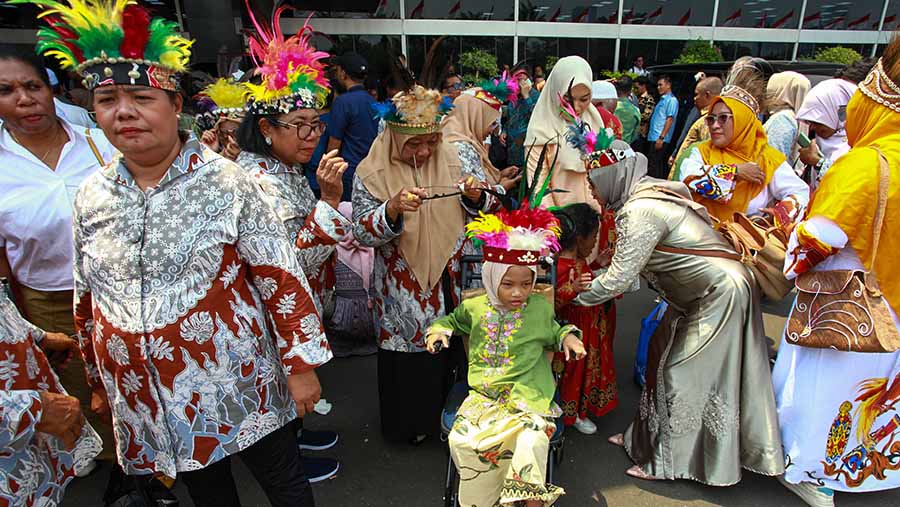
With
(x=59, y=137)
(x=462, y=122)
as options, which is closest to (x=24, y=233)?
(x=59, y=137)

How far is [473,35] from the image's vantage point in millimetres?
18719

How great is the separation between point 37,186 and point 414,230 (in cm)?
174

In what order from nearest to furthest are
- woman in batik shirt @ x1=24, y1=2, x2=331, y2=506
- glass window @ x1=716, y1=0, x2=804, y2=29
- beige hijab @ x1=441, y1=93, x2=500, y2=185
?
woman in batik shirt @ x1=24, y1=2, x2=331, y2=506, beige hijab @ x1=441, y1=93, x2=500, y2=185, glass window @ x1=716, y1=0, x2=804, y2=29

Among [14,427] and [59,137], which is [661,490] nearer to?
[14,427]

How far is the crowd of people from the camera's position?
1616mm

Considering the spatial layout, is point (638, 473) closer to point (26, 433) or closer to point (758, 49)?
point (26, 433)

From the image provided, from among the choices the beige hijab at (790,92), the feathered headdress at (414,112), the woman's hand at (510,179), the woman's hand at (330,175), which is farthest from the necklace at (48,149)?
the beige hijab at (790,92)

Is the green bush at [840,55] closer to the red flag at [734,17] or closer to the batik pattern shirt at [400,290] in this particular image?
the red flag at [734,17]

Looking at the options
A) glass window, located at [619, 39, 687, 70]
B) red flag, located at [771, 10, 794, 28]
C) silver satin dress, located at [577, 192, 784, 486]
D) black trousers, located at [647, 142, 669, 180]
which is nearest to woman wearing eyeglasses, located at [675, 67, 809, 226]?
silver satin dress, located at [577, 192, 784, 486]

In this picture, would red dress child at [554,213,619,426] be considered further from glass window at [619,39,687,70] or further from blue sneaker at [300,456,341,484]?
glass window at [619,39,687,70]

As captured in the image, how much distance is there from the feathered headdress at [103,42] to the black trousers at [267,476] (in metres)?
1.34

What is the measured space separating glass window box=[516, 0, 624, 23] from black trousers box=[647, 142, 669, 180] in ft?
39.9

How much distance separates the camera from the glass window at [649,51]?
20.0 metres

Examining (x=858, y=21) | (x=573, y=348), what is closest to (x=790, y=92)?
(x=573, y=348)
